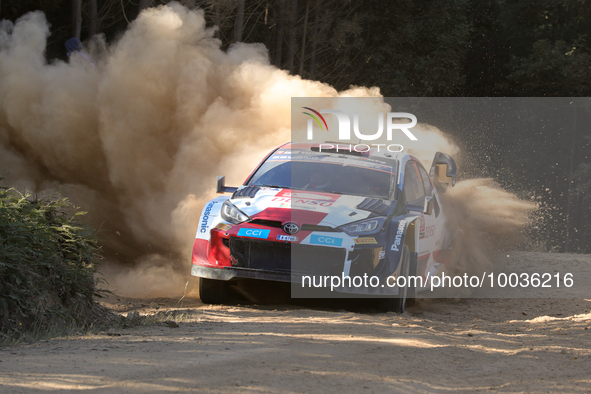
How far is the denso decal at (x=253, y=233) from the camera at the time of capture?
6.48 meters

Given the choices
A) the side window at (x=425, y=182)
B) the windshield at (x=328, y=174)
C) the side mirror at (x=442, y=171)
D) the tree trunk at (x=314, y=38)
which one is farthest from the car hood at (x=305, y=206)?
the tree trunk at (x=314, y=38)

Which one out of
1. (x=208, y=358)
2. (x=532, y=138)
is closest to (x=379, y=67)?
(x=532, y=138)

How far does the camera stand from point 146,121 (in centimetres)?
1212

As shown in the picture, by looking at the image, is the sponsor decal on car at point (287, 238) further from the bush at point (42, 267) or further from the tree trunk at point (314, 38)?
the tree trunk at point (314, 38)

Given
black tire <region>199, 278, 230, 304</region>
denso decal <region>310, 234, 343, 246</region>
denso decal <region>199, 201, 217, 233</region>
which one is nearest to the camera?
denso decal <region>310, 234, 343, 246</region>

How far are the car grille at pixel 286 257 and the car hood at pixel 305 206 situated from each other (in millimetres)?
251

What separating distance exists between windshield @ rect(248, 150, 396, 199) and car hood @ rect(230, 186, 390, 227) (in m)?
0.24

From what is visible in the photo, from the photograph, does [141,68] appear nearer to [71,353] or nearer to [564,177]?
[71,353]

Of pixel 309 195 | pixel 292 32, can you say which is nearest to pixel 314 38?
pixel 292 32

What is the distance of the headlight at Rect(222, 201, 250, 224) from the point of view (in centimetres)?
670

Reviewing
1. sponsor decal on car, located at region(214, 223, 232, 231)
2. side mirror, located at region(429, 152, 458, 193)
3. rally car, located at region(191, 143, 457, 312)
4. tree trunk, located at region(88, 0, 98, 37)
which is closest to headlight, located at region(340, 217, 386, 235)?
rally car, located at region(191, 143, 457, 312)

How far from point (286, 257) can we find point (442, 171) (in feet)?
13.1

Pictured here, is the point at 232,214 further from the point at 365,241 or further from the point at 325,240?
the point at 365,241

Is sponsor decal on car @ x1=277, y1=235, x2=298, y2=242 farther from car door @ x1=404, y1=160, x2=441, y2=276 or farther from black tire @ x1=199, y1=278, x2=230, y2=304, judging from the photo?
car door @ x1=404, y1=160, x2=441, y2=276
